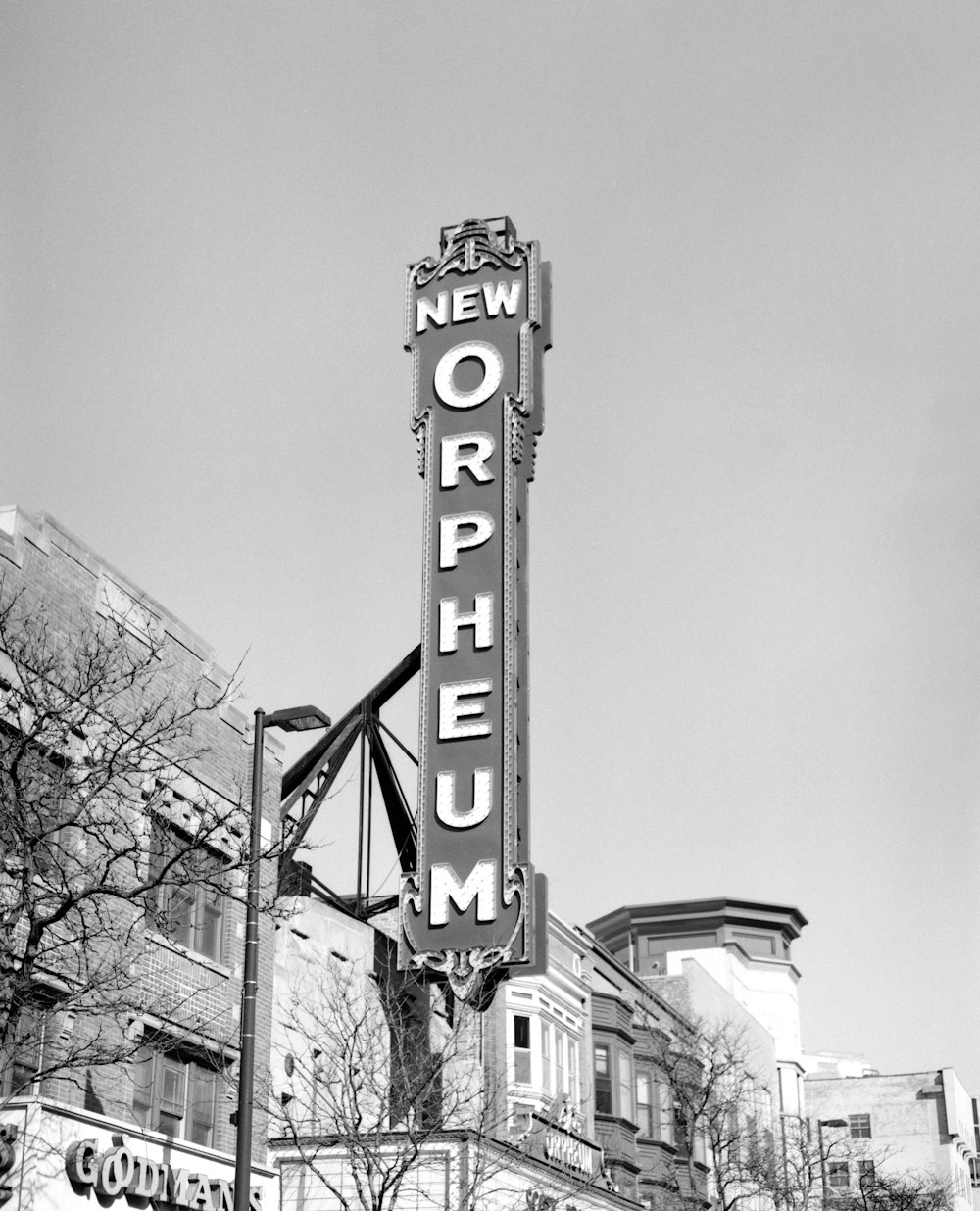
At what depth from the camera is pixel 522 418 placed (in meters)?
41.8

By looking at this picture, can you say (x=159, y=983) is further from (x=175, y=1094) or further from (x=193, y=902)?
(x=175, y=1094)

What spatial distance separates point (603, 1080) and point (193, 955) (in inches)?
903

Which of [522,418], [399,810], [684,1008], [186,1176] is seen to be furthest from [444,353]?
[684,1008]

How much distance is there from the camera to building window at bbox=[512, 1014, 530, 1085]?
42625mm

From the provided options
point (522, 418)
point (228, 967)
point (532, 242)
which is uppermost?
point (532, 242)

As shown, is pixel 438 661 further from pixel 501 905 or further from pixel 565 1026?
pixel 565 1026

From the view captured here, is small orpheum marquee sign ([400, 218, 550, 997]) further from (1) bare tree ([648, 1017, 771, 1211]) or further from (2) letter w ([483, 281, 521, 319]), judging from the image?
(1) bare tree ([648, 1017, 771, 1211])

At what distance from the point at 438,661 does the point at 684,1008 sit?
30.0 m

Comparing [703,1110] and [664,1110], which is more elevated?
[664,1110]

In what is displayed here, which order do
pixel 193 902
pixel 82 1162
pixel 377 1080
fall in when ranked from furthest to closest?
pixel 377 1080
pixel 193 902
pixel 82 1162

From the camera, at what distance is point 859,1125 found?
111m

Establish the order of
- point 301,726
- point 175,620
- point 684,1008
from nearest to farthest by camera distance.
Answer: point 301,726 → point 175,620 → point 684,1008

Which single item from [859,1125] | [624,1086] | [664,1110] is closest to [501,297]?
[624,1086]

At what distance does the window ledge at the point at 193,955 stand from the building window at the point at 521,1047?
13729 mm
